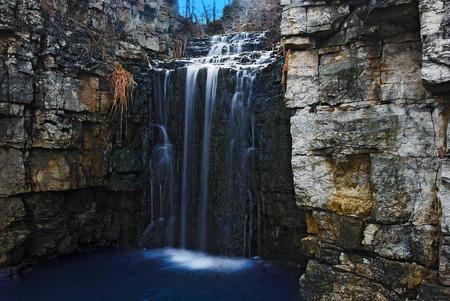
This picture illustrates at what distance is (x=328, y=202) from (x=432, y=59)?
1910 mm

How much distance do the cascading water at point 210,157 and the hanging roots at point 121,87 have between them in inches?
27.7

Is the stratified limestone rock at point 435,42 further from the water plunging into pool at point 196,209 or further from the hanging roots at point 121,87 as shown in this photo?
the hanging roots at point 121,87

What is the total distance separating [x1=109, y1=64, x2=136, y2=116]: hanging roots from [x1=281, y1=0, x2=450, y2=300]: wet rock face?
4458 mm

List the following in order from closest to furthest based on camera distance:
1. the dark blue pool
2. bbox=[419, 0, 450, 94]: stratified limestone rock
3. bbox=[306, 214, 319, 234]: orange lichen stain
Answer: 1. bbox=[419, 0, 450, 94]: stratified limestone rock
2. bbox=[306, 214, 319, 234]: orange lichen stain
3. the dark blue pool

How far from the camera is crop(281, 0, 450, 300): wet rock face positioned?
3834 mm

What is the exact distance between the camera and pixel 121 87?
26.8ft

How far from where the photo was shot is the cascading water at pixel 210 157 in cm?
777

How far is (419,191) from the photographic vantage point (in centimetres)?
400

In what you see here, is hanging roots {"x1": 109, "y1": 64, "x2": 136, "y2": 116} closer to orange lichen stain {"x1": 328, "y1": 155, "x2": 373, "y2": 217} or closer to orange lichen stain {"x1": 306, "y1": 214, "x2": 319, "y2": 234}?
orange lichen stain {"x1": 306, "y1": 214, "x2": 319, "y2": 234}

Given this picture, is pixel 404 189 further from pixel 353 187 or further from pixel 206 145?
pixel 206 145

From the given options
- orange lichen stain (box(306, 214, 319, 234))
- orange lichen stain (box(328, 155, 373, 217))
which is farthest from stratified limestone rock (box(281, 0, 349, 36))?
orange lichen stain (box(306, 214, 319, 234))

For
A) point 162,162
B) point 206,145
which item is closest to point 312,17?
point 206,145

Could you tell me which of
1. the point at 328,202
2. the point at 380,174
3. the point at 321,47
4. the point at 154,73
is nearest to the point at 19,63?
the point at 154,73

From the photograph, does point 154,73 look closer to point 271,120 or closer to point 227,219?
point 271,120
